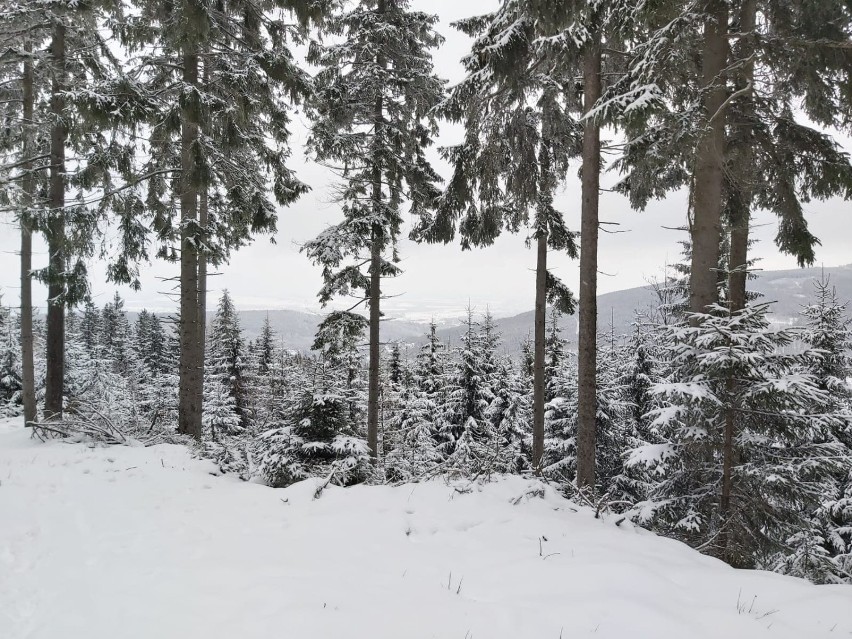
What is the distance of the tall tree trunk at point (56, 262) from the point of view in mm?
10047

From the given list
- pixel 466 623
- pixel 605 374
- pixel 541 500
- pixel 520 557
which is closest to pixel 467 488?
pixel 541 500

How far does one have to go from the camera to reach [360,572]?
4.03m

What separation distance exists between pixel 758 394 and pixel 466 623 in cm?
470

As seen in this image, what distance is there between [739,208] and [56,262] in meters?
15.2

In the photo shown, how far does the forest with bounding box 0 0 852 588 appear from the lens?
5.90 metres

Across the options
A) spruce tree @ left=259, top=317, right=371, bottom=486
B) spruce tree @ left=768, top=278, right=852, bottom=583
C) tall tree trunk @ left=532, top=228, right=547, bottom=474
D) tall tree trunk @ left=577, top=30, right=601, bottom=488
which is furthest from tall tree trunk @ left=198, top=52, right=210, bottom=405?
spruce tree @ left=768, top=278, right=852, bottom=583

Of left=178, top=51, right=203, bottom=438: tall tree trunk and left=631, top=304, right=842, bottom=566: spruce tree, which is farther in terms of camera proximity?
left=178, top=51, right=203, bottom=438: tall tree trunk

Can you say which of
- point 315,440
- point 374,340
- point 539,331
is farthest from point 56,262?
point 539,331

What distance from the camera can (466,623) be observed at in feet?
10.6

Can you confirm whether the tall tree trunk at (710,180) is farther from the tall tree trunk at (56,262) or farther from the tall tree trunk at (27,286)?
the tall tree trunk at (27,286)

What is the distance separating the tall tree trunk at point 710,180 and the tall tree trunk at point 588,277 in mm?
1734

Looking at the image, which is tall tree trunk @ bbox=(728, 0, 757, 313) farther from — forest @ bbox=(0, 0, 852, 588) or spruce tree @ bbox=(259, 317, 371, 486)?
spruce tree @ bbox=(259, 317, 371, 486)

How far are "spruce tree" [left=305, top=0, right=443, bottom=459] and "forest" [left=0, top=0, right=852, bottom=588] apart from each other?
2.8 inches

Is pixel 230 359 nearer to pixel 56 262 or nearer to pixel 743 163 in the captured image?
pixel 56 262
